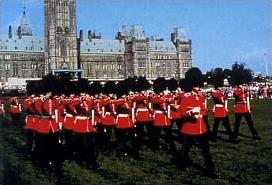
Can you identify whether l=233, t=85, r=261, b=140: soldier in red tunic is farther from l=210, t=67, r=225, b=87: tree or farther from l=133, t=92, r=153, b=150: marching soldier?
l=133, t=92, r=153, b=150: marching soldier

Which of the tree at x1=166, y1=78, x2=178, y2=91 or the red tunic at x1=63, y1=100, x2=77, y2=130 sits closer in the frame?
the red tunic at x1=63, y1=100, x2=77, y2=130

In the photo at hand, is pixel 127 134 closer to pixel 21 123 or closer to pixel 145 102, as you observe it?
pixel 145 102

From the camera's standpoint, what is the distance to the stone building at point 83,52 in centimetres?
2503

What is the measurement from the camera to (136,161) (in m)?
12.2

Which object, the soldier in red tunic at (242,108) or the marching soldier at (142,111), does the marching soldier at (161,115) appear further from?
the soldier in red tunic at (242,108)

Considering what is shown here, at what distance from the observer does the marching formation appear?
1018 cm

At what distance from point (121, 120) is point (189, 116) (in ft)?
10.1

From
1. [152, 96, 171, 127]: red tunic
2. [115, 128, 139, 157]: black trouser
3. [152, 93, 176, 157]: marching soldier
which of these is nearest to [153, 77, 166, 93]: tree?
[152, 93, 176, 157]: marching soldier

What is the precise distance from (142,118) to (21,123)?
13474 millimetres

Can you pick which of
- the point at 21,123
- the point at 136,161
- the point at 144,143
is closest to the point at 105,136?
the point at 144,143

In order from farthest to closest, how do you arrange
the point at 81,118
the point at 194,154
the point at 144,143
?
the point at 144,143 → the point at 194,154 → the point at 81,118

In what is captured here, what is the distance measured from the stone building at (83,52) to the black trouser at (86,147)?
10.7ft

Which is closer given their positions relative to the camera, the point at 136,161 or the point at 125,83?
the point at 136,161

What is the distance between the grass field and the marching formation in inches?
12.8
